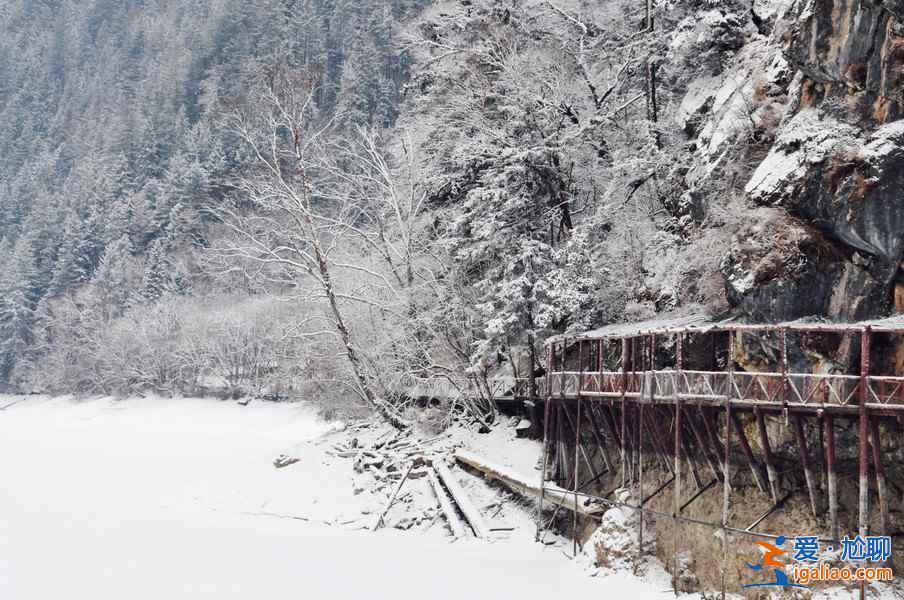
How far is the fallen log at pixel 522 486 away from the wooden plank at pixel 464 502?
2.84ft

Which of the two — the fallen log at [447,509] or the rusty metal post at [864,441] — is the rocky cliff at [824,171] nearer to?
the rusty metal post at [864,441]

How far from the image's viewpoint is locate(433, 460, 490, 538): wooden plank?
23.5 m

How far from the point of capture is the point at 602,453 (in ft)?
80.6

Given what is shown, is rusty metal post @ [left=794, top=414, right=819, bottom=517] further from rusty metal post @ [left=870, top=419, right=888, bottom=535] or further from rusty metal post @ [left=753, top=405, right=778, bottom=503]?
rusty metal post @ [left=870, top=419, right=888, bottom=535]

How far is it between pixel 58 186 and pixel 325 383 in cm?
9247

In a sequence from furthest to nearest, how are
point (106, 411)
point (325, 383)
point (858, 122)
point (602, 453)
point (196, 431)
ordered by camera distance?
point (106, 411) → point (196, 431) → point (325, 383) → point (602, 453) → point (858, 122)

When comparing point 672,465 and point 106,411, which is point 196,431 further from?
point 672,465

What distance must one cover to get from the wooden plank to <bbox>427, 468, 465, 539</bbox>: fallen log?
23 centimetres

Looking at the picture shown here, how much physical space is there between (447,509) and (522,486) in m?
2.65

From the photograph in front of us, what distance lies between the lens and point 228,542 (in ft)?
79.0

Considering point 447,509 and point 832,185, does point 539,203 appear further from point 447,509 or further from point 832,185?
point 832,185

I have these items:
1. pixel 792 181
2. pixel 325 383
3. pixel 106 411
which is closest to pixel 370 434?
pixel 325 383

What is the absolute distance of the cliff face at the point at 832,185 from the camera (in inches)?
682

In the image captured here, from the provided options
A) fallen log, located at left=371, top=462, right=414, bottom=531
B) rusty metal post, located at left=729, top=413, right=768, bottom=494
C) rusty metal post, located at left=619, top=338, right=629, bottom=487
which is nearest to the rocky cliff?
rusty metal post, located at left=619, top=338, right=629, bottom=487
